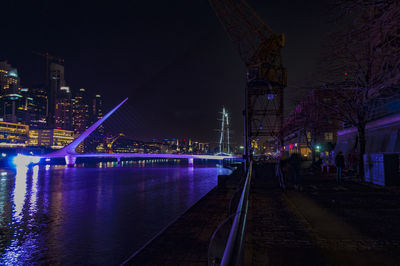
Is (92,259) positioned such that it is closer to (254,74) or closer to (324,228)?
(324,228)

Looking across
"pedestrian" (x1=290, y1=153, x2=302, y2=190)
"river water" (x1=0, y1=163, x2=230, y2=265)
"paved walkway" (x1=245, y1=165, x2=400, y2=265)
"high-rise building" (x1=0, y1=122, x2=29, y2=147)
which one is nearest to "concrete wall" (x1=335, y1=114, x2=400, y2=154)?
"pedestrian" (x1=290, y1=153, x2=302, y2=190)

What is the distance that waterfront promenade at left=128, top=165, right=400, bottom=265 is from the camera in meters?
4.83

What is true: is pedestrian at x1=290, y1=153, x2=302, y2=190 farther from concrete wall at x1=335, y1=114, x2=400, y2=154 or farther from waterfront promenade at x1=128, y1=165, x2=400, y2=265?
Answer: concrete wall at x1=335, y1=114, x2=400, y2=154

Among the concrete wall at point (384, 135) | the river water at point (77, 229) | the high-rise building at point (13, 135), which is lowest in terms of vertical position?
the river water at point (77, 229)

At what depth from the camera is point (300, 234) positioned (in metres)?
6.15

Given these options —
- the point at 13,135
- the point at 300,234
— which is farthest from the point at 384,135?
the point at 13,135

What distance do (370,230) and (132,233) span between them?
7.59 m

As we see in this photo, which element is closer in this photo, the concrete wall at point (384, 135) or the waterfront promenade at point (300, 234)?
the waterfront promenade at point (300, 234)

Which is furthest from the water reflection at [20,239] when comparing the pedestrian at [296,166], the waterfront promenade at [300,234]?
the pedestrian at [296,166]

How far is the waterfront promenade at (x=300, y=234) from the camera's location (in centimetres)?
483

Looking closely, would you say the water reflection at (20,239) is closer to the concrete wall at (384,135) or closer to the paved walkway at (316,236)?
the paved walkway at (316,236)

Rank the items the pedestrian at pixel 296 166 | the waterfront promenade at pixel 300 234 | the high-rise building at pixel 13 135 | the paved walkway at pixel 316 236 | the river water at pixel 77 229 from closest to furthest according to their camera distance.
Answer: the paved walkway at pixel 316 236 → the waterfront promenade at pixel 300 234 → the river water at pixel 77 229 → the pedestrian at pixel 296 166 → the high-rise building at pixel 13 135

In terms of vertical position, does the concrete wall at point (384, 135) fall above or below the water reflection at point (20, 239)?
above

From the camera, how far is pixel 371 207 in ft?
29.6
